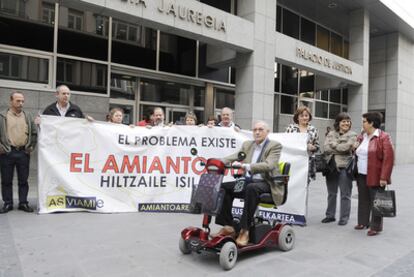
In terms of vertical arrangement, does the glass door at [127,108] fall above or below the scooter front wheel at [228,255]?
above

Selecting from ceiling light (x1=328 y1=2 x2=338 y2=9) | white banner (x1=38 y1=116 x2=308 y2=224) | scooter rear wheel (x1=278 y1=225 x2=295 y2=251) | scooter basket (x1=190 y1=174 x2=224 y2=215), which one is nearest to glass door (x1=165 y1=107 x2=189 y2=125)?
white banner (x1=38 y1=116 x2=308 y2=224)

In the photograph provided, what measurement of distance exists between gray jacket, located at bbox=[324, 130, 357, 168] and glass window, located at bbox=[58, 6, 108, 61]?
809 centimetres

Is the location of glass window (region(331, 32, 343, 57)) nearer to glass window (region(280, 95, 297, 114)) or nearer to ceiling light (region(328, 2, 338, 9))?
ceiling light (region(328, 2, 338, 9))

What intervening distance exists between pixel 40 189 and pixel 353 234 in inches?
197

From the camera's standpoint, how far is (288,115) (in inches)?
711

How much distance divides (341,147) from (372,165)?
2.10ft

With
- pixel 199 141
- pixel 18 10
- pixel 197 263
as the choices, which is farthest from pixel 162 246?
pixel 18 10

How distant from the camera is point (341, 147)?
584 centimetres

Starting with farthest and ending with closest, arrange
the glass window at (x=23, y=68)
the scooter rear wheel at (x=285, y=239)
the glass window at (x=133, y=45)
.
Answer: the glass window at (x=133, y=45) → the glass window at (x=23, y=68) → the scooter rear wheel at (x=285, y=239)

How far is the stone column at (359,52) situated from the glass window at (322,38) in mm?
2023

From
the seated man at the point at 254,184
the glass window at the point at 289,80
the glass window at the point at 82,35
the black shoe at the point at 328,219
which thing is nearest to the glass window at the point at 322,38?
the glass window at the point at 289,80

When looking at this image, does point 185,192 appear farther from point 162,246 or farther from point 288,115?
point 288,115

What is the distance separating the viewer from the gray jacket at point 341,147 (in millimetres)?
5836

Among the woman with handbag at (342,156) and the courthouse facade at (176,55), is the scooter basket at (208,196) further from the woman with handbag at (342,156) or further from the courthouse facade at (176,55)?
the courthouse facade at (176,55)
